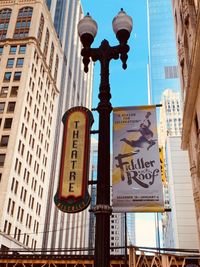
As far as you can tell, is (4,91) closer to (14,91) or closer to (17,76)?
(14,91)

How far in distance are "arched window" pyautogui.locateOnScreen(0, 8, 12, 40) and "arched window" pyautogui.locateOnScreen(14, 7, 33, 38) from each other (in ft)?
7.07

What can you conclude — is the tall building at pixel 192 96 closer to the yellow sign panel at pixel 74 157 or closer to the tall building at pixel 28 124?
the yellow sign panel at pixel 74 157

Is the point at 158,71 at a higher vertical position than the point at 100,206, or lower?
higher

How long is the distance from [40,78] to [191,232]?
2348 inches

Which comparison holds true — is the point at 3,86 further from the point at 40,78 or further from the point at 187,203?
the point at 187,203

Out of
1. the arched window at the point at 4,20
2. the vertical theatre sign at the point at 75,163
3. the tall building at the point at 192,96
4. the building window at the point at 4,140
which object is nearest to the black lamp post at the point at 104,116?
the vertical theatre sign at the point at 75,163

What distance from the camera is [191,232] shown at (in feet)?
298

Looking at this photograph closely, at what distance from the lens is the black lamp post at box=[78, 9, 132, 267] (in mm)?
5176

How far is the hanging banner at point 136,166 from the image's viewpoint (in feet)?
21.2

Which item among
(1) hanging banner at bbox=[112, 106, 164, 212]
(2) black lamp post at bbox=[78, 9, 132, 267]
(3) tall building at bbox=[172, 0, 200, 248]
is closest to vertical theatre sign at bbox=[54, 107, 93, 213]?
(2) black lamp post at bbox=[78, 9, 132, 267]

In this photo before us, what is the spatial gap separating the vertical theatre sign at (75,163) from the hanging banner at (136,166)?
646mm

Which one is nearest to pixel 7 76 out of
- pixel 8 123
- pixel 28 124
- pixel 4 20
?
pixel 28 124

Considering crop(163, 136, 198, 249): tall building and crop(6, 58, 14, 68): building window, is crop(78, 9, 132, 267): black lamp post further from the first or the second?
crop(163, 136, 198, 249): tall building

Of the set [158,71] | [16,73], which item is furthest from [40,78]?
[158,71]
